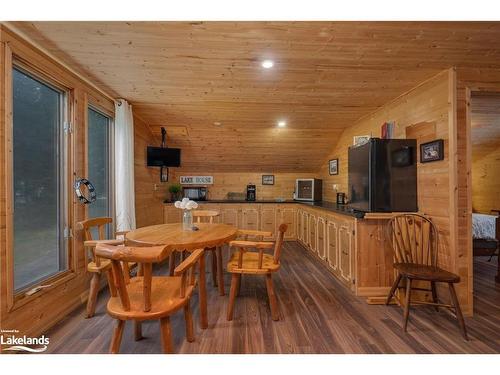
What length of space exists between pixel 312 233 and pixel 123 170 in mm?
3171

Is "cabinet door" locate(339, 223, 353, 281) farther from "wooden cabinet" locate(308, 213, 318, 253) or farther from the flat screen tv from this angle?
the flat screen tv

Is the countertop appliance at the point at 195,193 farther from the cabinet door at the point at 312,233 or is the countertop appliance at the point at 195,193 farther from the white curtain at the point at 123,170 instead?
the cabinet door at the point at 312,233

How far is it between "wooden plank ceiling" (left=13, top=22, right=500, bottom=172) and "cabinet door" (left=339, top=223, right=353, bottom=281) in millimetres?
1752

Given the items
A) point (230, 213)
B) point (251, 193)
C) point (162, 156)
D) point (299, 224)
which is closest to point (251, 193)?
point (251, 193)

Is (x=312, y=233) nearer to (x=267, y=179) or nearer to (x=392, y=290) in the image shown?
(x=392, y=290)

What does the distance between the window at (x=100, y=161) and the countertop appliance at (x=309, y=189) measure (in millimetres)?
3675

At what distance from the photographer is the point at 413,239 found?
2445 millimetres

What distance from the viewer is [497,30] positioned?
1.74 meters

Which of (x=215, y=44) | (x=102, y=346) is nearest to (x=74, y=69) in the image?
(x=215, y=44)

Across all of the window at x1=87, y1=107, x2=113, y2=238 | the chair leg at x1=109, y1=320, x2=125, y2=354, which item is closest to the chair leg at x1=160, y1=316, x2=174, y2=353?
the chair leg at x1=109, y1=320, x2=125, y2=354

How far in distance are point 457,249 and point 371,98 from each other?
206cm

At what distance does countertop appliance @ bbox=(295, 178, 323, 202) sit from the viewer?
192 inches

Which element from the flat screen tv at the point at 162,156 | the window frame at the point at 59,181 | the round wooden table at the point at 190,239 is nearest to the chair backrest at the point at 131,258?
the round wooden table at the point at 190,239

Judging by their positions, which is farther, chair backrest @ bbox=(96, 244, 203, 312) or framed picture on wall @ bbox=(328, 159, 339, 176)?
framed picture on wall @ bbox=(328, 159, 339, 176)
